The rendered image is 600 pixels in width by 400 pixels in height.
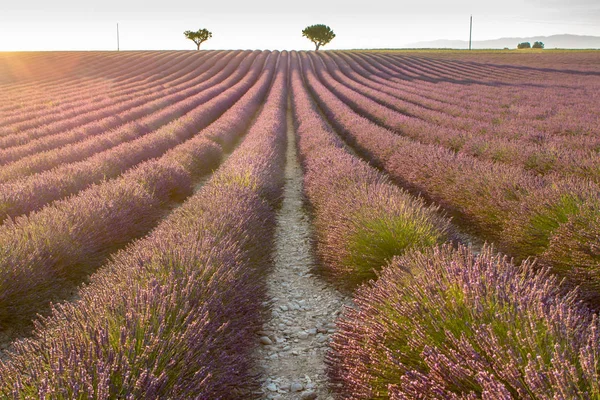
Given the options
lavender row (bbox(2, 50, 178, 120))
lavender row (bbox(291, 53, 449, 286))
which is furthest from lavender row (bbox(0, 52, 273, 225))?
lavender row (bbox(2, 50, 178, 120))

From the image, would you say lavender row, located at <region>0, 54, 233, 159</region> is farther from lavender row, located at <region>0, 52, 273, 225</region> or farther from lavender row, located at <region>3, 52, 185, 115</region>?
lavender row, located at <region>3, 52, 185, 115</region>

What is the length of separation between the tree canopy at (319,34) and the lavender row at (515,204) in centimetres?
6147

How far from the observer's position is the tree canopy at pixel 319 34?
6469 centimetres

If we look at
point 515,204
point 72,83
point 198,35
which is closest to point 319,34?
point 198,35

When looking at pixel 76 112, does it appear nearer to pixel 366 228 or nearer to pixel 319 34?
pixel 366 228

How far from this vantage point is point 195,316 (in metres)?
2.36

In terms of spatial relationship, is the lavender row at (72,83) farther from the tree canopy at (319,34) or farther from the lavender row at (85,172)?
the tree canopy at (319,34)

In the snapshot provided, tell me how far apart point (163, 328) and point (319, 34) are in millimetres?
67902

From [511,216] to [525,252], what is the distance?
1.59 ft

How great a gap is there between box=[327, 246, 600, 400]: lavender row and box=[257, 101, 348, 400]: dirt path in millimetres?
269

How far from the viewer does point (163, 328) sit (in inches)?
82.1

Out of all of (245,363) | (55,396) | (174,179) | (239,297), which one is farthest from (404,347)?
(174,179)

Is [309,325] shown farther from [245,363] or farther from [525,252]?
[525,252]

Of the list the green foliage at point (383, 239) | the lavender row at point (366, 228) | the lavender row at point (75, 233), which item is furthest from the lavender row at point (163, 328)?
the green foliage at point (383, 239)
